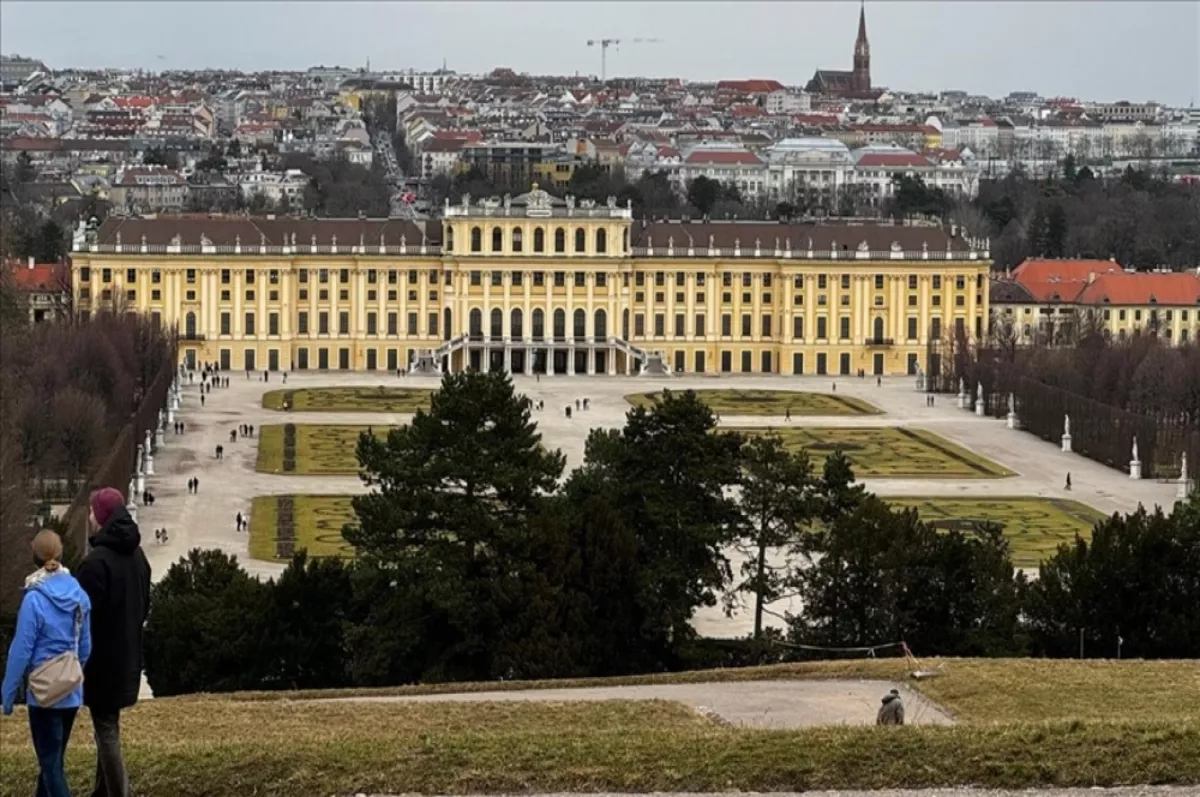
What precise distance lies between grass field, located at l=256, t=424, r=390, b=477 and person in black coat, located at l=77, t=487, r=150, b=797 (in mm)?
39232

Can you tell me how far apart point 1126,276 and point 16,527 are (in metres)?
61.9

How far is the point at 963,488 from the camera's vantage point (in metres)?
50.8

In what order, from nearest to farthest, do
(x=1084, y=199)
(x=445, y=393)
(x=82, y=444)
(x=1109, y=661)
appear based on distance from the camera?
(x=1109, y=661) → (x=445, y=393) → (x=82, y=444) → (x=1084, y=199)

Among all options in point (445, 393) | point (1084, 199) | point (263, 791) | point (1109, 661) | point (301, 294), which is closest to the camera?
point (263, 791)

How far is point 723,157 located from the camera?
167 m

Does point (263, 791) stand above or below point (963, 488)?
above

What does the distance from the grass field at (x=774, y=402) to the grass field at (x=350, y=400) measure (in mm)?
5612

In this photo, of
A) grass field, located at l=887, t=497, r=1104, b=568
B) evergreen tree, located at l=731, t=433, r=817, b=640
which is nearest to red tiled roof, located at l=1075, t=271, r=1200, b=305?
grass field, located at l=887, t=497, r=1104, b=568

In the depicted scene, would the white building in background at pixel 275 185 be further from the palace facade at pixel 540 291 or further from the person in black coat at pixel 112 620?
the person in black coat at pixel 112 620

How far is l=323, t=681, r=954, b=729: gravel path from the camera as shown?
18.3m

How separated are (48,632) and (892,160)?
15917 centimetres

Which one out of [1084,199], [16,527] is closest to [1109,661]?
[16,527]

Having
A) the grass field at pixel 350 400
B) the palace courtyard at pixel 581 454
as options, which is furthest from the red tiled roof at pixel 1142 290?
the grass field at pixel 350 400

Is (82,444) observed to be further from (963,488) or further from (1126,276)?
(1126,276)
